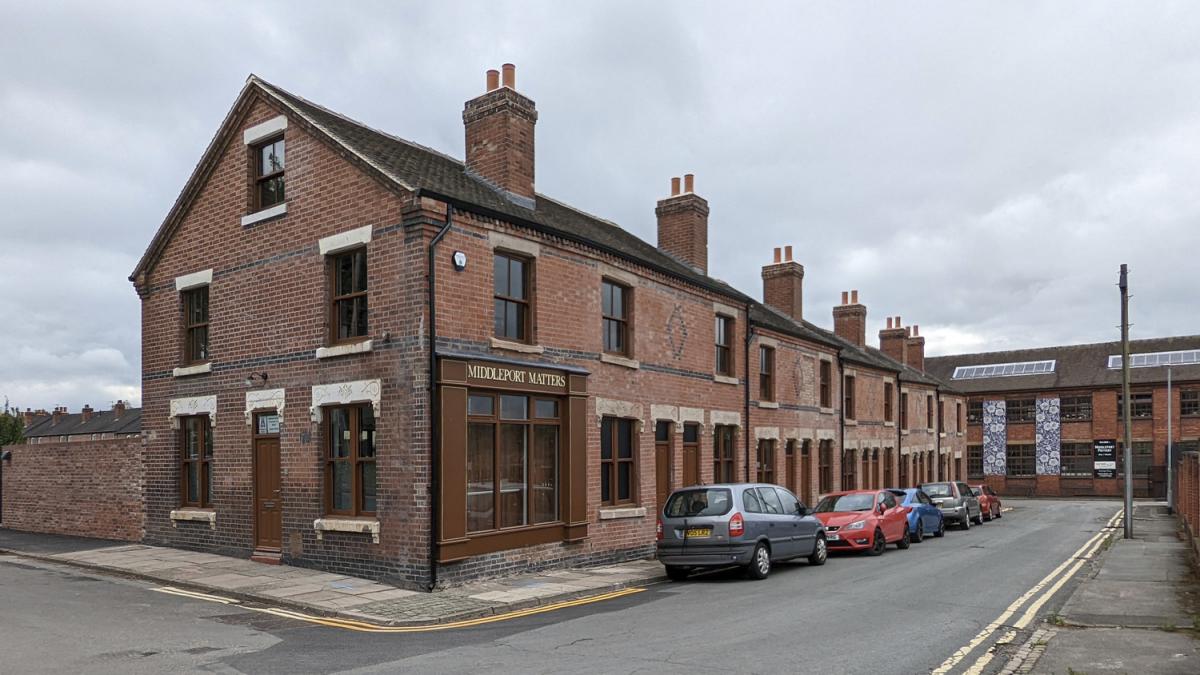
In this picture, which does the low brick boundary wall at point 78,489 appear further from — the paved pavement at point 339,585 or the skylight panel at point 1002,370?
the skylight panel at point 1002,370

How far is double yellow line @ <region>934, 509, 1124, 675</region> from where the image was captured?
8672mm

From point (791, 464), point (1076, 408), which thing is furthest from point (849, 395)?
point (1076, 408)

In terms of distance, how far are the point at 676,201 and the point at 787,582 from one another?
1467 cm

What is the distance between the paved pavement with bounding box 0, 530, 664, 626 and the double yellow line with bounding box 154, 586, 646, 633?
14 cm

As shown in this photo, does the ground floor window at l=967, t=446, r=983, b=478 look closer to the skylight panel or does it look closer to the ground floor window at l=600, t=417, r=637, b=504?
the skylight panel

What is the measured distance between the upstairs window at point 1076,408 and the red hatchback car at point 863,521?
1701 inches

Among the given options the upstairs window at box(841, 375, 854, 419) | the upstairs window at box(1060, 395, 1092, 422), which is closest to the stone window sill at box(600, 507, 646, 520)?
the upstairs window at box(841, 375, 854, 419)

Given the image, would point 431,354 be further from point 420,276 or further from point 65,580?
point 65,580

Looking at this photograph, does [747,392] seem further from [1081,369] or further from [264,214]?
[1081,369]

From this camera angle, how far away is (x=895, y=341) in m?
46.3

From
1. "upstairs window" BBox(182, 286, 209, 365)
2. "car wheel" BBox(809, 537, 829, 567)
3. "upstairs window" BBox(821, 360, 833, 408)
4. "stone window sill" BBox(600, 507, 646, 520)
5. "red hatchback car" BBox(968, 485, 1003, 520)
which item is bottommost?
"red hatchback car" BBox(968, 485, 1003, 520)

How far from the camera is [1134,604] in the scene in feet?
39.1

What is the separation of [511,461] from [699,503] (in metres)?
3.37

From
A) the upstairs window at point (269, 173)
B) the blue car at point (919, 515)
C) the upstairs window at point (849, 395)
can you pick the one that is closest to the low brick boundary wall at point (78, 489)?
the upstairs window at point (269, 173)
